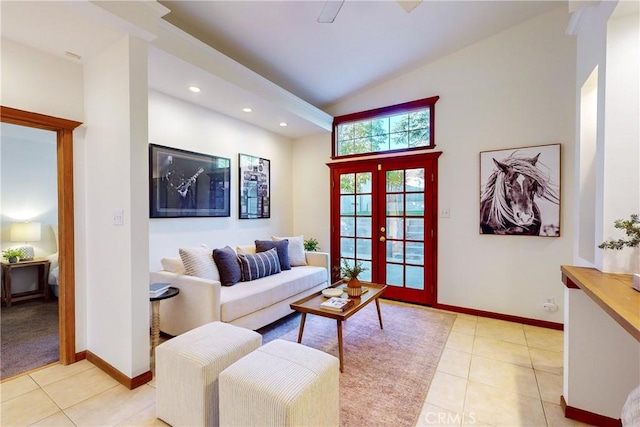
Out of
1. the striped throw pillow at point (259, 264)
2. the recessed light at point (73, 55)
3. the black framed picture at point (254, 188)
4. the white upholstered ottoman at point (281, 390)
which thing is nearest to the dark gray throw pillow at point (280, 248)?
the striped throw pillow at point (259, 264)

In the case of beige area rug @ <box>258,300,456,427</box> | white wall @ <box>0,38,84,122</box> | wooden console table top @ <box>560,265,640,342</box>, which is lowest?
beige area rug @ <box>258,300,456,427</box>

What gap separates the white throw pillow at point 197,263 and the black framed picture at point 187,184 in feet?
2.16

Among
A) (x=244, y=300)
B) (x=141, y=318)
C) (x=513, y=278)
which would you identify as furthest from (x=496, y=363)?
(x=141, y=318)

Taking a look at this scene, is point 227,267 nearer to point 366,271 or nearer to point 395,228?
point 366,271

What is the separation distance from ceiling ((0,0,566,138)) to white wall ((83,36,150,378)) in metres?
0.24

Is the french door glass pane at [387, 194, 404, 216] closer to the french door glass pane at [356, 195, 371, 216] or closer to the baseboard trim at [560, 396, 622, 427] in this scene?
the french door glass pane at [356, 195, 371, 216]

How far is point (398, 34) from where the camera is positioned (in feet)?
10.3

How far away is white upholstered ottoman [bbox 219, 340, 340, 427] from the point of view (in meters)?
1.27

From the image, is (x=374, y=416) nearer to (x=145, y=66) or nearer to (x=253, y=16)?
(x=145, y=66)

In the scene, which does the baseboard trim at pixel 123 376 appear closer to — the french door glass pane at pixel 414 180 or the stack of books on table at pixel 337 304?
the stack of books on table at pixel 337 304

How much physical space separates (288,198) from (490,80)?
134 inches

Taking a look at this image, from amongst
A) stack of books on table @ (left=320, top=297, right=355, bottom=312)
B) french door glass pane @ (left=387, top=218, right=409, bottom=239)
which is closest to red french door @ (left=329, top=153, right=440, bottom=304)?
french door glass pane @ (left=387, top=218, right=409, bottom=239)

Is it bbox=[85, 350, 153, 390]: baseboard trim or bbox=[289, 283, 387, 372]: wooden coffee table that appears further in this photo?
bbox=[289, 283, 387, 372]: wooden coffee table

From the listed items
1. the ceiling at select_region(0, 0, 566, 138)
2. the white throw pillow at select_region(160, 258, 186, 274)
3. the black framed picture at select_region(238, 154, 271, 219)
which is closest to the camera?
the ceiling at select_region(0, 0, 566, 138)
